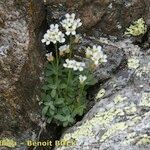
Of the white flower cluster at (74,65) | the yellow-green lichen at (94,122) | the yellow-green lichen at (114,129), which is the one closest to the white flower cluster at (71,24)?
the white flower cluster at (74,65)

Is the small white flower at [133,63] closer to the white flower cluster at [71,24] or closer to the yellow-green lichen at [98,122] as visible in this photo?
the yellow-green lichen at [98,122]

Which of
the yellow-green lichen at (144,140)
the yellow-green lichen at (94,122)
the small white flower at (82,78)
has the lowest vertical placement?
the yellow-green lichen at (144,140)

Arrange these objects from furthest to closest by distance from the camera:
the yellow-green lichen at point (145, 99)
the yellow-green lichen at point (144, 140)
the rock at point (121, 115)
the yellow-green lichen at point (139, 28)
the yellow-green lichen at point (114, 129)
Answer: the yellow-green lichen at point (139, 28)
the yellow-green lichen at point (145, 99)
the yellow-green lichen at point (114, 129)
the rock at point (121, 115)
the yellow-green lichen at point (144, 140)

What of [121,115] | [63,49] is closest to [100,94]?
[121,115]

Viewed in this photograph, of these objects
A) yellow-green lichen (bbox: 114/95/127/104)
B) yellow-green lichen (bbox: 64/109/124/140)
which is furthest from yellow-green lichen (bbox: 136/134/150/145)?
yellow-green lichen (bbox: 114/95/127/104)

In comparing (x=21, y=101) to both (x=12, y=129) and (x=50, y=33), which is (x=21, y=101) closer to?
(x=12, y=129)
